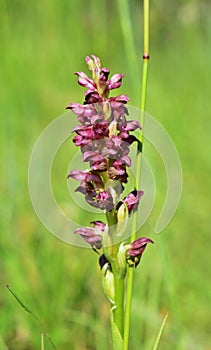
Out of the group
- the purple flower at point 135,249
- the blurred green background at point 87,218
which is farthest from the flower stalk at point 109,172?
the blurred green background at point 87,218

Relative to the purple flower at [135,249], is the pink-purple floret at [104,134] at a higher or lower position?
higher

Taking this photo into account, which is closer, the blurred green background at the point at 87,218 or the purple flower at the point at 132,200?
the purple flower at the point at 132,200

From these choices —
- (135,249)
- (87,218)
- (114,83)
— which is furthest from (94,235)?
(87,218)

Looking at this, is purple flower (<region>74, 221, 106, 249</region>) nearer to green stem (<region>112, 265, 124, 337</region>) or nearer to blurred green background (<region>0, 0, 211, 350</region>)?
green stem (<region>112, 265, 124, 337</region>)

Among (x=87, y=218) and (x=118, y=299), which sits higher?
(x=87, y=218)

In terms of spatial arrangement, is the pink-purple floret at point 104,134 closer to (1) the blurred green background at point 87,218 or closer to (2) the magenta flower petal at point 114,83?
(2) the magenta flower petal at point 114,83

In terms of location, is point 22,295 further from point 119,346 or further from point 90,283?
point 119,346

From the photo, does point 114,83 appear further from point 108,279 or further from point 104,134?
point 108,279

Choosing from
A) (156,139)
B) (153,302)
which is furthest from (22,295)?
(156,139)
